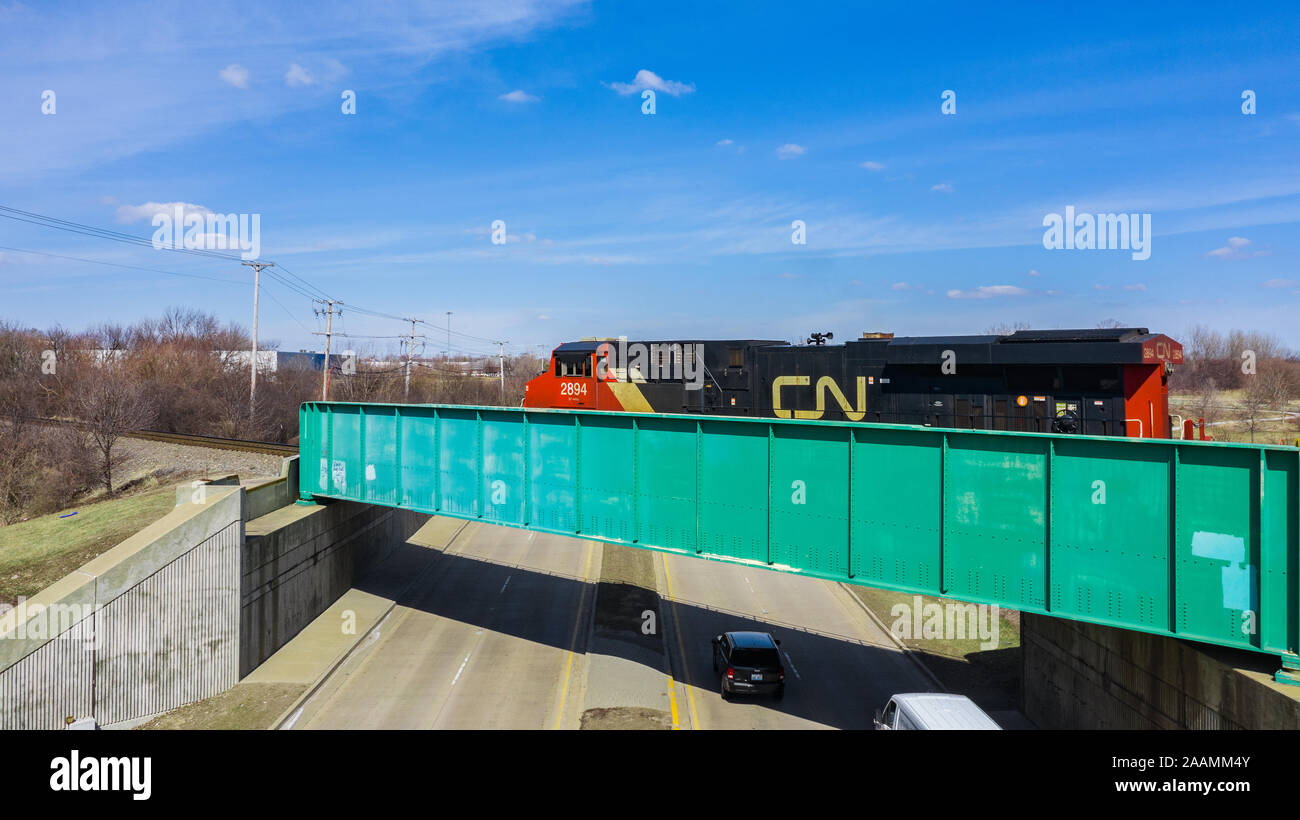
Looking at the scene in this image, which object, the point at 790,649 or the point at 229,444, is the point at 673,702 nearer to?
the point at 790,649

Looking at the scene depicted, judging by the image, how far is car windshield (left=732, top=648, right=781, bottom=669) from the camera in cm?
1994

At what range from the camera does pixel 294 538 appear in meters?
24.5

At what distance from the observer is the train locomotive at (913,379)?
1761cm

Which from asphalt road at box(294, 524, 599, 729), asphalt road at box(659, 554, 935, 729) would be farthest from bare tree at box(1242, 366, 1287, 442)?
asphalt road at box(294, 524, 599, 729)

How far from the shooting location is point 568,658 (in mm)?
23547

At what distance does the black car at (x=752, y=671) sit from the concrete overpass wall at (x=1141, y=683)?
6875 mm

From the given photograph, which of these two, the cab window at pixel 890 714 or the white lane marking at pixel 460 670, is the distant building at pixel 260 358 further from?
the cab window at pixel 890 714

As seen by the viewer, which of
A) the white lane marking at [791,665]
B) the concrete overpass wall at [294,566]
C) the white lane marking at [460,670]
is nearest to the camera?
the white lane marking at [460,670]

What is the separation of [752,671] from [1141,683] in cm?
904

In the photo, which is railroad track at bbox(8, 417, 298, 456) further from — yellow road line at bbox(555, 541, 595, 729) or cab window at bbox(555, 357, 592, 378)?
cab window at bbox(555, 357, 592, 378)

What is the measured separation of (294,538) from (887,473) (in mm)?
19858

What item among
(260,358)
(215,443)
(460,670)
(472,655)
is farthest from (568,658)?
(260,358)

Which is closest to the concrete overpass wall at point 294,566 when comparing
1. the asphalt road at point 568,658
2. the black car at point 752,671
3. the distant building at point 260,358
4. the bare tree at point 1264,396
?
the asphalt road at point 568,658

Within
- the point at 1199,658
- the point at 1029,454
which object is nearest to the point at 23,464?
the point at 1029,454
